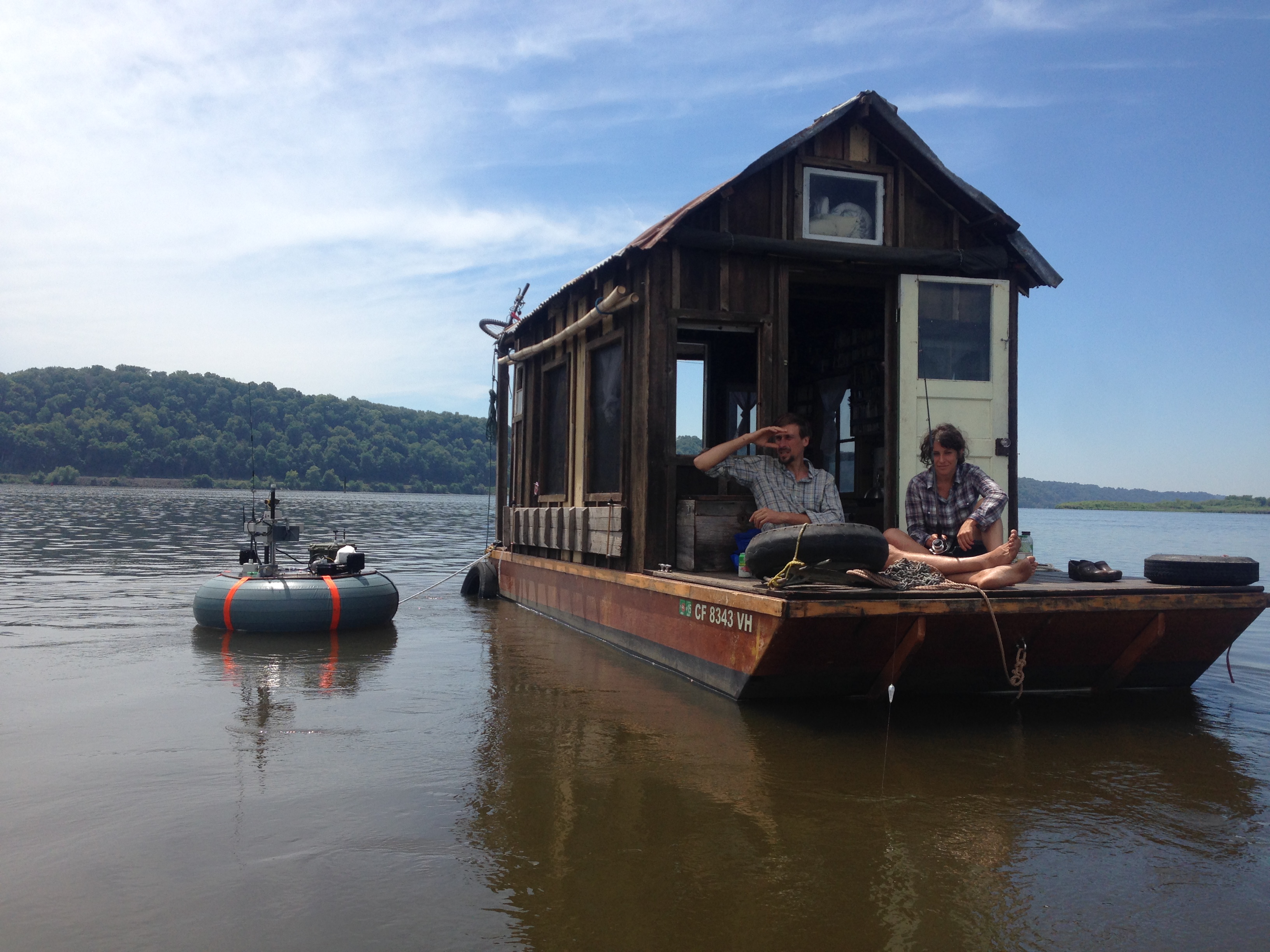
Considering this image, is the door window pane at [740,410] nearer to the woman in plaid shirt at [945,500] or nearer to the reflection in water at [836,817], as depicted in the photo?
the woman in plaid shirt at [945,500]

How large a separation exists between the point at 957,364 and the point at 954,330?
0.33 metres

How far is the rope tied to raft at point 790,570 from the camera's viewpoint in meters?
6.24

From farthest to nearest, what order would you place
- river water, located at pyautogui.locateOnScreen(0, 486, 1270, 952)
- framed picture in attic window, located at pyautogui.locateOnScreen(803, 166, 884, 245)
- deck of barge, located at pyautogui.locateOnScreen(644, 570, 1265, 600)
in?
framed picture in attic window, located at pyautogui.locateOnScreen(803, 166, 884, 245)
deck of barge, located at pyautogui.locateOnScreen(644, 570, 1265, 600)
river water, located at pyautogui.locateOnScreen(0, 486, 1270, 952)

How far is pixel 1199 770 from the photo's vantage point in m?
5.81

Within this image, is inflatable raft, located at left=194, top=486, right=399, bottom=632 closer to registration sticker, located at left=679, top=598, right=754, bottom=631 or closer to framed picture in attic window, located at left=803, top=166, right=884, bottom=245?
registration sticker, located at left=679, top=598, right=754, bottom=631

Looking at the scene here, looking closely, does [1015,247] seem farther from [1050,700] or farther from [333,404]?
[333,404]

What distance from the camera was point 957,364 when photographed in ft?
29.3

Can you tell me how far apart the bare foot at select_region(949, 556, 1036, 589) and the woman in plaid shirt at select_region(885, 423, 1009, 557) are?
494 millimetres

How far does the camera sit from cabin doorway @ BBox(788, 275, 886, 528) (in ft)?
35.6

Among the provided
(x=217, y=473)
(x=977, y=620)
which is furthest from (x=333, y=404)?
(x=977, y=620)

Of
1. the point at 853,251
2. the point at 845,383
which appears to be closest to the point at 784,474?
the point at 853,251

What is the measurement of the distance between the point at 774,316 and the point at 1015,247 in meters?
2.43

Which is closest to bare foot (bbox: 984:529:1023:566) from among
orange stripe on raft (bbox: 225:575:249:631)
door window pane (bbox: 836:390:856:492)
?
door window pane (bbox: 836:390:856:492)

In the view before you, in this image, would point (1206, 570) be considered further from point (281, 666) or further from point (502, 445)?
point (502, 445)
